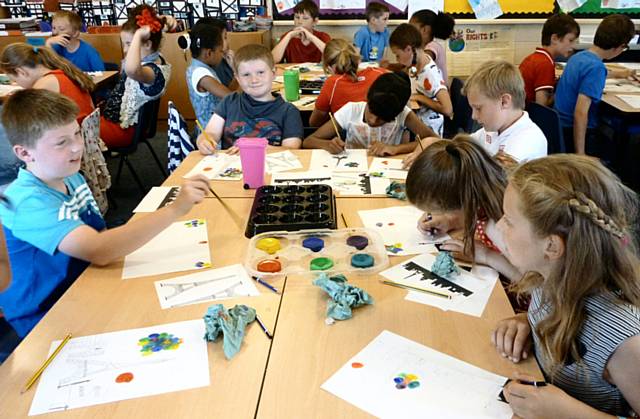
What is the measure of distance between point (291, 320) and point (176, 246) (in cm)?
51

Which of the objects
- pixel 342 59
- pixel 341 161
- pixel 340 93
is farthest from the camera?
pixel 342 59

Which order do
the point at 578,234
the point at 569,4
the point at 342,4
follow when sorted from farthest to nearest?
the point at 342,4
the point at 569,4
the point at 578,234

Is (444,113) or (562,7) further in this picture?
(562,7)

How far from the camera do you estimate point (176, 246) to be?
1.50m

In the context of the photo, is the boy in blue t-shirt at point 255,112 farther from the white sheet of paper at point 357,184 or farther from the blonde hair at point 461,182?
the blonde hair at point 461,182

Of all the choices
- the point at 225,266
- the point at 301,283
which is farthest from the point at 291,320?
the point at 225,266

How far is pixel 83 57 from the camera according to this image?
4.33 meters

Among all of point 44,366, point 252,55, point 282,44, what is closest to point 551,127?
point 252,55

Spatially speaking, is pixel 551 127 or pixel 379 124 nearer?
pixel 379 124

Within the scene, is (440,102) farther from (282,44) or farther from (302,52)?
(302,52)

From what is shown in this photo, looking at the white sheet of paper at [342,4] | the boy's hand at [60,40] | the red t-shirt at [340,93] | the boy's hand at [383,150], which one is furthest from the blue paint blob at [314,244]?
the white sheet of paper at [342,4]

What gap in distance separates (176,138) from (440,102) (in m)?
1.73

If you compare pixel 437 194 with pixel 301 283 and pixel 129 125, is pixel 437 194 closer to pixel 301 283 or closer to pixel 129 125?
pixel 301 283

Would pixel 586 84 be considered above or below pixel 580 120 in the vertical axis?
above
